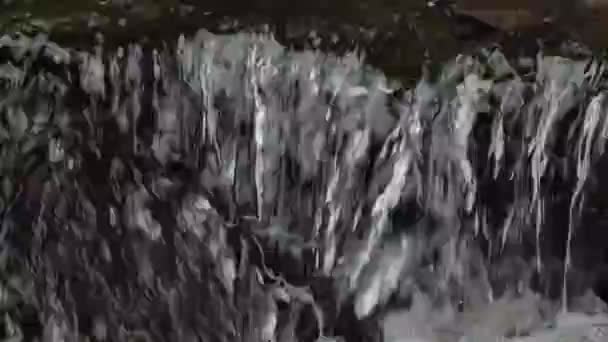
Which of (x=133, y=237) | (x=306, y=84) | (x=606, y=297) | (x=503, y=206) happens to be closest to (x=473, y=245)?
(x=503, y=206)

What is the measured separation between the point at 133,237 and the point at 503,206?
0.46 m

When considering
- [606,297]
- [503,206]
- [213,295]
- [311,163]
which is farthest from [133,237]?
[606,297]

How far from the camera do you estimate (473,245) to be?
0.93m

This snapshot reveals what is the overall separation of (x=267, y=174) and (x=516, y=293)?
1.18 feet

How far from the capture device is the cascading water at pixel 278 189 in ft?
2.87

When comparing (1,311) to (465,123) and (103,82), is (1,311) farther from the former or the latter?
(465,123)

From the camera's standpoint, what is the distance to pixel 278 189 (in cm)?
90

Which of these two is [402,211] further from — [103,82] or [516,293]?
[103,82]

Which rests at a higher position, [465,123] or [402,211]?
[465,123]

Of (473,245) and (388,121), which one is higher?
(388,121)

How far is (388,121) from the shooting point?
0.90 m

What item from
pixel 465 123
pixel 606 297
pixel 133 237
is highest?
pixel 465 123

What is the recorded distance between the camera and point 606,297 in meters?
0.95

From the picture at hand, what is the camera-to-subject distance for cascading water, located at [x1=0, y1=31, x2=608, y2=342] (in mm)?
874
